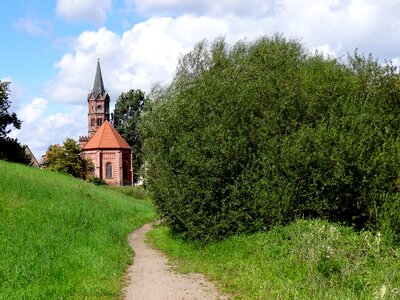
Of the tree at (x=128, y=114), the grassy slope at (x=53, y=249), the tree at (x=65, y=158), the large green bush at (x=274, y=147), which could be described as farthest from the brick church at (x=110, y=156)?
the large green bush at (x=274, y=147)

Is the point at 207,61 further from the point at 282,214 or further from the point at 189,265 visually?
the point at 189,265

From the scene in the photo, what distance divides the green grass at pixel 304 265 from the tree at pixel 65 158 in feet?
157

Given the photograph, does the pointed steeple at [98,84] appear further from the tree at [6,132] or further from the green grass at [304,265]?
Result: the green grass at [304,265]

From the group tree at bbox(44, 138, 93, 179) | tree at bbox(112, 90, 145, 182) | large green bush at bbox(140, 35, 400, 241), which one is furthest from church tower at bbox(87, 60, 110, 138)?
large green bush at bbox(140, 35, 400, 241)

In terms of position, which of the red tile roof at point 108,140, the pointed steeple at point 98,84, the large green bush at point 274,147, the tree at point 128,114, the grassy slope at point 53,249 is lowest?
the grassy slope at point 53,249

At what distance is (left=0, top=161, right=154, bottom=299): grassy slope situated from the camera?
1080 cm

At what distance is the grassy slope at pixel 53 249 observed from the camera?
1080 centimetres

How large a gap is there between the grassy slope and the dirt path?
40 cm

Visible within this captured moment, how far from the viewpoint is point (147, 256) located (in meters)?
17.5

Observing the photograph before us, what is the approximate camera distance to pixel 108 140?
7825 cm

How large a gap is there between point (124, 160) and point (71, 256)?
214 feet

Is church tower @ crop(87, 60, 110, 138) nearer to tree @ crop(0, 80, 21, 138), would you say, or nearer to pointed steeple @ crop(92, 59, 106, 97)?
pointed steeple @ crop(92, 59, 106, 97)

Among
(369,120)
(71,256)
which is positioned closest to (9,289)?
(71,256)

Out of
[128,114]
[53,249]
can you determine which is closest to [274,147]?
[53,249]
